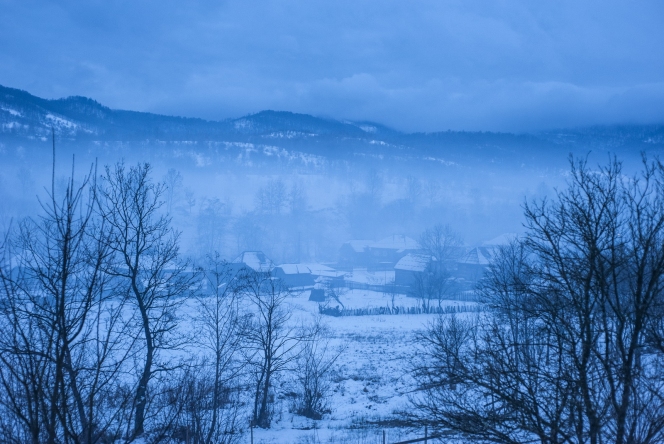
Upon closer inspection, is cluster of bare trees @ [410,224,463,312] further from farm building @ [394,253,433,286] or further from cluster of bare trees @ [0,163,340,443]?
cluster of bare trees @ [0,163,340,443]

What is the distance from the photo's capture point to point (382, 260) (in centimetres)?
6619

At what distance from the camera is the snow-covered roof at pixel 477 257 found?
5584 cm

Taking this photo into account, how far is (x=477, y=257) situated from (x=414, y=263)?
9.78 meters

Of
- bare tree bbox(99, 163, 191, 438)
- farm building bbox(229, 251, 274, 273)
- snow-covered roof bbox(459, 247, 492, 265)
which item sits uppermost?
bare tree bbox(99, 163, 191, 438)

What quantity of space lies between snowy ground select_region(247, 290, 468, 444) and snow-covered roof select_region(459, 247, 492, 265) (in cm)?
2113

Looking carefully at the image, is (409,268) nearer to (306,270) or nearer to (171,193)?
(306,270)

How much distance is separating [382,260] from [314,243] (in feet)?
59.8

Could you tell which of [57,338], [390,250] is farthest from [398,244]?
[57,338]

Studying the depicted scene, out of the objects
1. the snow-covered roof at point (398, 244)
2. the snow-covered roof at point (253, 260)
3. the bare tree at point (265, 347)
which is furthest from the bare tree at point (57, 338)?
the snow-covered roof at point (398, 244)

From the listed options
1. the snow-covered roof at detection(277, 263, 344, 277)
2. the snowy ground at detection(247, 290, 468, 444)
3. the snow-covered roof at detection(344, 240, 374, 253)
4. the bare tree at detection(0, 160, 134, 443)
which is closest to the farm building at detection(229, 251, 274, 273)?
the snow-covered roof at detection(277, 263, 344, 277)

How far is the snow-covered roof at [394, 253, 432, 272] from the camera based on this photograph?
5159 cm

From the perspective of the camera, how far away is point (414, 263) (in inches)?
2083

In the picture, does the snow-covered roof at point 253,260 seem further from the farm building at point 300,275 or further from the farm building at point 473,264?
the farm building at point 473,264

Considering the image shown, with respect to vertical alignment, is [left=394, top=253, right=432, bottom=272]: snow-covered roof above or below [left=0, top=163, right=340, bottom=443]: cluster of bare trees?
below
